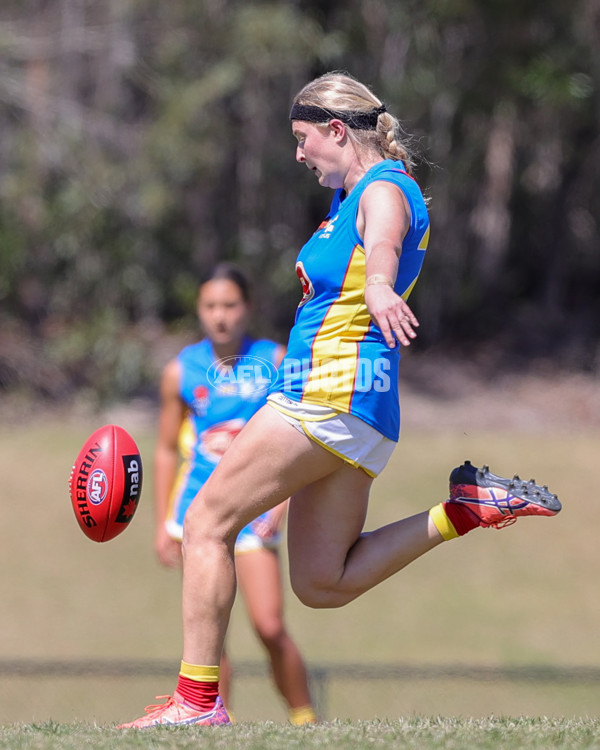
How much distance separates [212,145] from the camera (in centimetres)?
1642

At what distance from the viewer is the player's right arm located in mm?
5035

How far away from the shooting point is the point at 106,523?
148 inches

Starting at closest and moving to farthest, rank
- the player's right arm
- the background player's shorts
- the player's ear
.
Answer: the player's ear, the background player's shorts, the player's right arm

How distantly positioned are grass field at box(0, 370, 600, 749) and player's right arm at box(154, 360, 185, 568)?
3.70 feet

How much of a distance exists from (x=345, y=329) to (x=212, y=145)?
13.6 meters

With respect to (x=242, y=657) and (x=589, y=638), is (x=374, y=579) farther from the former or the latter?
(x=589, y=638)

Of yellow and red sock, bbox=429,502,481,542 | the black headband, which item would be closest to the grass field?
yellow and red sock, bbox=429,502,481,542

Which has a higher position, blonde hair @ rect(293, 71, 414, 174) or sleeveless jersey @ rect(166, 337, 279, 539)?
blonde hair @ rect(293, 71, 414, 174)

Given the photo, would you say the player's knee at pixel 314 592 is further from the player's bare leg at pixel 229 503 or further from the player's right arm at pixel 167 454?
the player's right arm at pixel 167 454

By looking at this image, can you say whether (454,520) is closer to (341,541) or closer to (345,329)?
(341,541)

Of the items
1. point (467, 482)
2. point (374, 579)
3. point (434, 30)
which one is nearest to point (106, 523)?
point (374, 579)

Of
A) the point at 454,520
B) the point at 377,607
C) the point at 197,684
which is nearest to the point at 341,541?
the point at 454,520

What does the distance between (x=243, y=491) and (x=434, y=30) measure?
49.7 ft

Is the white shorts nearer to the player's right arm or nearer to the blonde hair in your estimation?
the blonde hair
